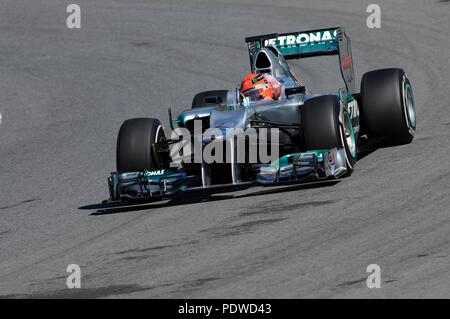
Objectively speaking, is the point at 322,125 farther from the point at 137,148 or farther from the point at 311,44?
the point at 311,44

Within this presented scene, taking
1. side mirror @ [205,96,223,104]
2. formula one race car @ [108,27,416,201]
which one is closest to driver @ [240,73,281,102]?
formula one race car @ [108,27,416,201]

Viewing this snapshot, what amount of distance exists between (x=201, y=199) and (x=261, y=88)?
4.98ft

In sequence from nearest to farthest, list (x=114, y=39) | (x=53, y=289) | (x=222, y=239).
Answer: (x=53, y=289), (x=222, y=239), (x=114, y=39)

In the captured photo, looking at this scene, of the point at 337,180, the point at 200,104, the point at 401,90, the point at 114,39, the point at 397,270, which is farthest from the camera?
the point at 114,39

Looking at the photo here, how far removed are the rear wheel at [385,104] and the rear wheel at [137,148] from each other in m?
2.49

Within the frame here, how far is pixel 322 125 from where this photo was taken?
440 inches

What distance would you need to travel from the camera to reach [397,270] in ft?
25.7

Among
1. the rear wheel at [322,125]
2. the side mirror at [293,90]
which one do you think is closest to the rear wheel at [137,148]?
the side mirror at [293,90]

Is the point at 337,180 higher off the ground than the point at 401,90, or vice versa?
the point at 401,90

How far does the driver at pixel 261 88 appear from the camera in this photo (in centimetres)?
1235

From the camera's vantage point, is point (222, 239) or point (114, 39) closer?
point (222, 239)

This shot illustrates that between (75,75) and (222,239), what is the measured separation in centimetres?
1272
